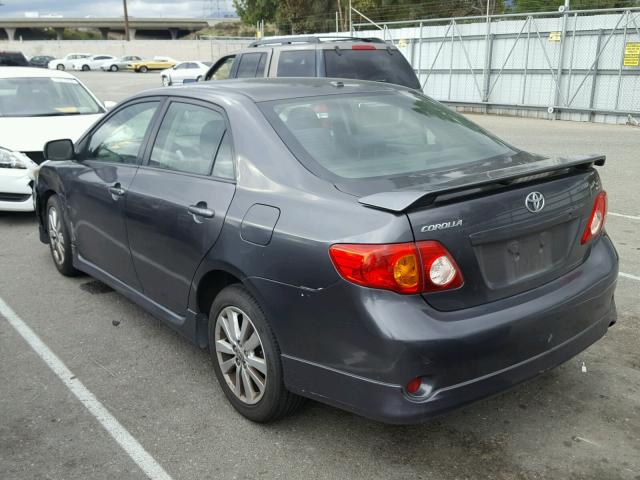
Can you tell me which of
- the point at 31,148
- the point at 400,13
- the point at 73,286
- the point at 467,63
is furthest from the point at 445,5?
the point at 73,286

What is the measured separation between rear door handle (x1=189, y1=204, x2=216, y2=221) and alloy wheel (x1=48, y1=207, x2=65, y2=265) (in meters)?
2.37

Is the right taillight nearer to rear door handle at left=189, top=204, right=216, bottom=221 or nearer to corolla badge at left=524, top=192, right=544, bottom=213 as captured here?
corolla badge at left=524, top=192, right=544, bottom=213

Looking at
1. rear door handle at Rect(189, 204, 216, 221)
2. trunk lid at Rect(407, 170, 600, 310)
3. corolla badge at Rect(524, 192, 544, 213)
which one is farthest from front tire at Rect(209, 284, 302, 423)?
corolla badge at Rect(524, 192, 544, 213)

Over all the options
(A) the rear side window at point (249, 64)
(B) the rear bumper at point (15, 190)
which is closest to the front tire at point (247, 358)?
(B) the rear bumper at point (15, 190)

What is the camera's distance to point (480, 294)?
2785 mm

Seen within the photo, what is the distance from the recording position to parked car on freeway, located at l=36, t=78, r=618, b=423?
8.71ft

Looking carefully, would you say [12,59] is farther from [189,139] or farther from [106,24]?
[106,24]

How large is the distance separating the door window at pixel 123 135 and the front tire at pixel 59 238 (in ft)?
A: 2.24

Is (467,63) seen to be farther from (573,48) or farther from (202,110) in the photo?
(202,110)

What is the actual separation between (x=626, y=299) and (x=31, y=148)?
637 centimetres

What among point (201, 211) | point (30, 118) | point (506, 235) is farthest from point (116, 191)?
point (30, 118)

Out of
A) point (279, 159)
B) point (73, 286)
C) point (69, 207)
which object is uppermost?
Result: point (279, 159)

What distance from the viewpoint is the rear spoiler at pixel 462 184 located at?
265 centimetres

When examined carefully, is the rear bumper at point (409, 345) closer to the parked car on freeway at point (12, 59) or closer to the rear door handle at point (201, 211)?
the rear door handle at point (201, 211)
